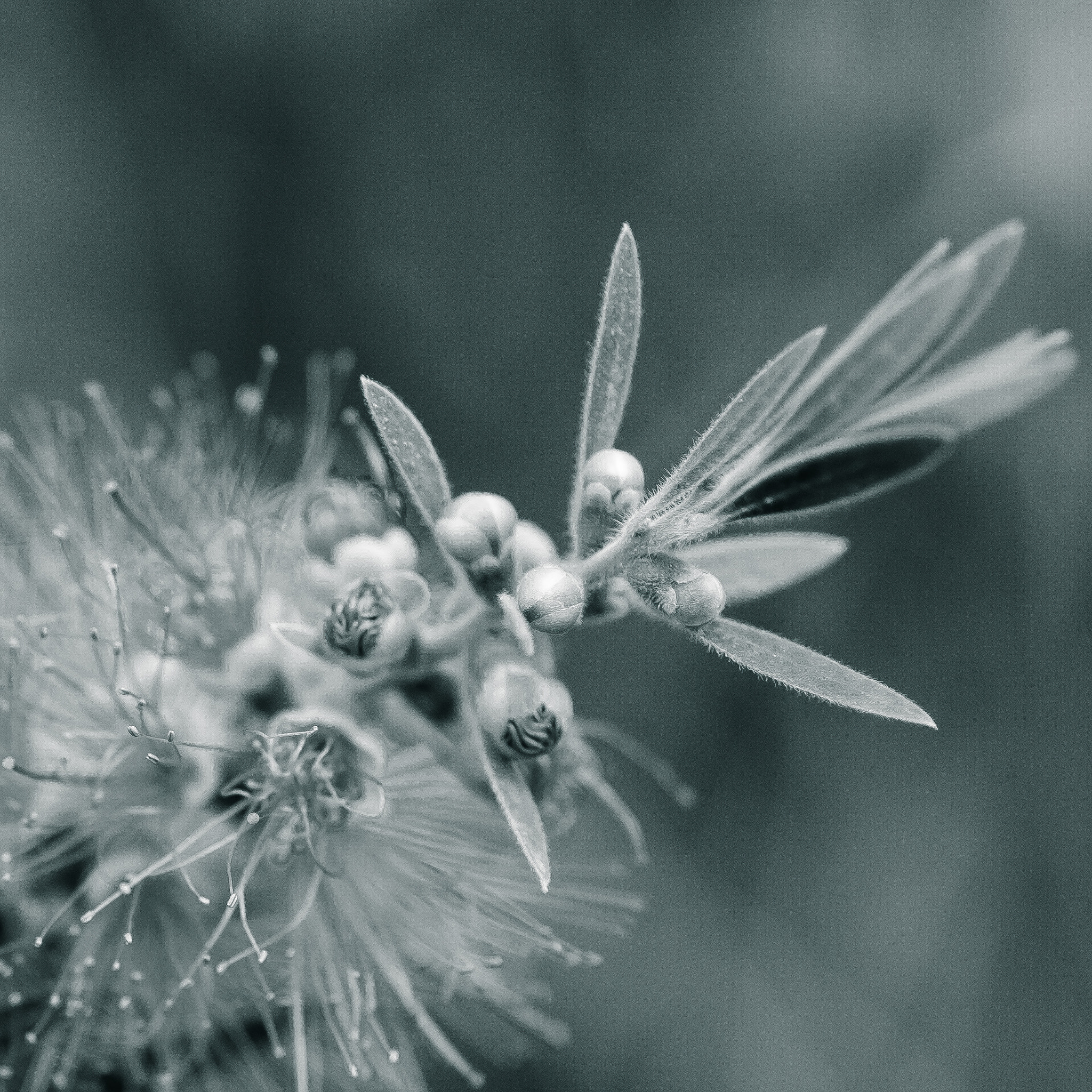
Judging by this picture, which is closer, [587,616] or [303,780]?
[587,616]

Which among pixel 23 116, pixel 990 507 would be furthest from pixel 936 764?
pixel 23 116

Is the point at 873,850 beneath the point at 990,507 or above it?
beneath

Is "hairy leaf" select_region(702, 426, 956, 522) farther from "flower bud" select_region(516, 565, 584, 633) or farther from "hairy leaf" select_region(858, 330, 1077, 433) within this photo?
"flower bud" select_region(516, 565, 584, 633)

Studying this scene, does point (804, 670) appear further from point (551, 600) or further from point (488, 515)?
point (488, 515)

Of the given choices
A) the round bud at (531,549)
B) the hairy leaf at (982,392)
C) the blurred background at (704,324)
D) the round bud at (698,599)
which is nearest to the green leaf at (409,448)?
the round bud at (531,549)

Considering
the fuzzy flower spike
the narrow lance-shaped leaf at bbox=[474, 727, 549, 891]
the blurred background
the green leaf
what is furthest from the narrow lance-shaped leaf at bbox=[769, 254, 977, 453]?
the blurred background

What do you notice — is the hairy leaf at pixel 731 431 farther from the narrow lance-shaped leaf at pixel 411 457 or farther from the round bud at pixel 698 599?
the narrow lance-shaped leaf at pixel 411 457

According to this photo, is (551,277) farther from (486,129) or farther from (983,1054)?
(983,1054)
